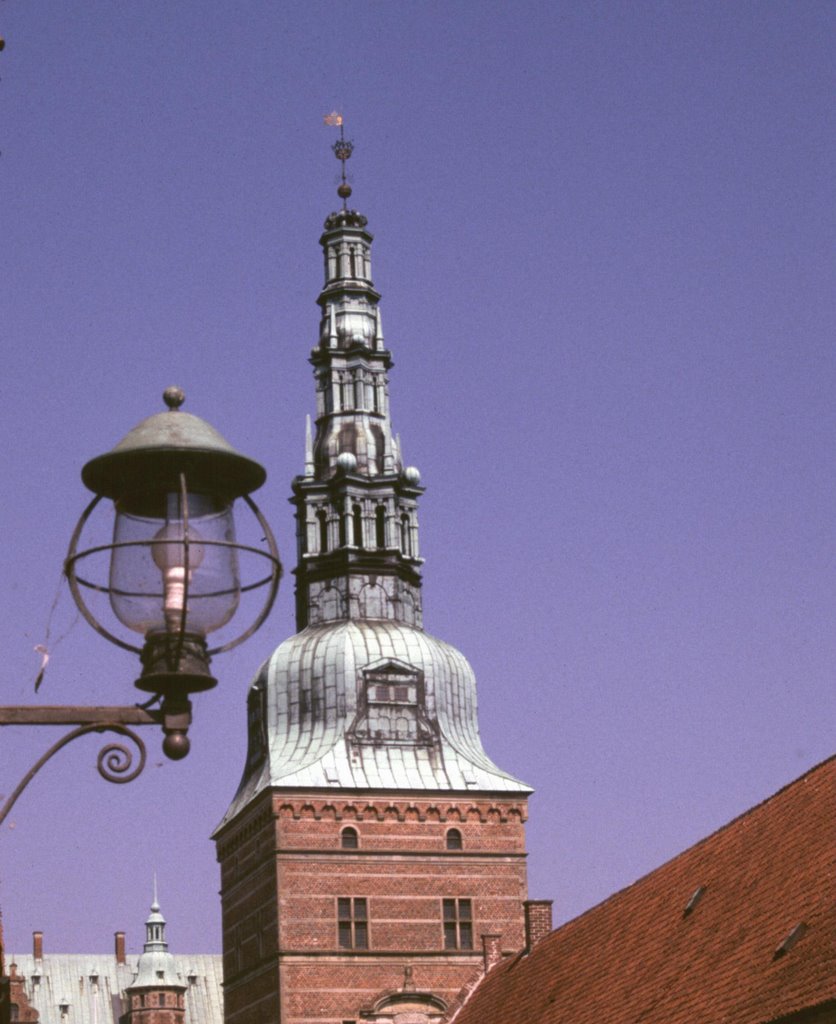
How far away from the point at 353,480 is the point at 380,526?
1592 millimetres

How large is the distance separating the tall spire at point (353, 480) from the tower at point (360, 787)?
65 mm

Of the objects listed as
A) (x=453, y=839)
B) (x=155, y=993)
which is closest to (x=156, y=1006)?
(x=155, y=993)

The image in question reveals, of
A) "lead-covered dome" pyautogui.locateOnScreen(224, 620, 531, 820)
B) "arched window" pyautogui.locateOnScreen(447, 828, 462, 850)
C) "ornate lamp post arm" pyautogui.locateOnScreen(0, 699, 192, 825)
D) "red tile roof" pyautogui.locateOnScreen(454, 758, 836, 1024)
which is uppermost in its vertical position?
"lead-covered dome" pyautogui.locateOnScreen(224, 620, 531, 820)

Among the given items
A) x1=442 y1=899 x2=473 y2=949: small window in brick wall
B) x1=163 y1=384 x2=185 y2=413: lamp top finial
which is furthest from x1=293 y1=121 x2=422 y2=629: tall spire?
x1=163 y1=384 x2=185 y2=413: lamp top finial

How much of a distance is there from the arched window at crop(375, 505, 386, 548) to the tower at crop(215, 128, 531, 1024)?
0.20 ft

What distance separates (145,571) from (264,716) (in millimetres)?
57733

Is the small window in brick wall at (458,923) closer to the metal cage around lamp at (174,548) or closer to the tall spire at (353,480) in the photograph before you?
the tall spire at (353,480)

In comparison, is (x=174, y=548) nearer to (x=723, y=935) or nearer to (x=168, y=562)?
(x=168, y=562)

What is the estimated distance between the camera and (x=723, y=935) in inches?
1180

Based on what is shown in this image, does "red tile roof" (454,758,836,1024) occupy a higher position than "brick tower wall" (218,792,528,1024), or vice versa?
"brick tower wall" (218,792,528,1024)

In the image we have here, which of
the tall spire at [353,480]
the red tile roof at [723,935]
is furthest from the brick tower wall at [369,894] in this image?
the red tile roof at [723,935]

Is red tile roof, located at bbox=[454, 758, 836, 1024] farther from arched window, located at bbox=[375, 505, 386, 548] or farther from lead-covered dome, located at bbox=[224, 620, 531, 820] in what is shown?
arched window, located at bbox=[375, 505, 386, 548]

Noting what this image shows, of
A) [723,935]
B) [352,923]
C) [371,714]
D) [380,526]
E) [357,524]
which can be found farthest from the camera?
[380,526]

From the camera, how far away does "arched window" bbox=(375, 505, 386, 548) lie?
216ft
